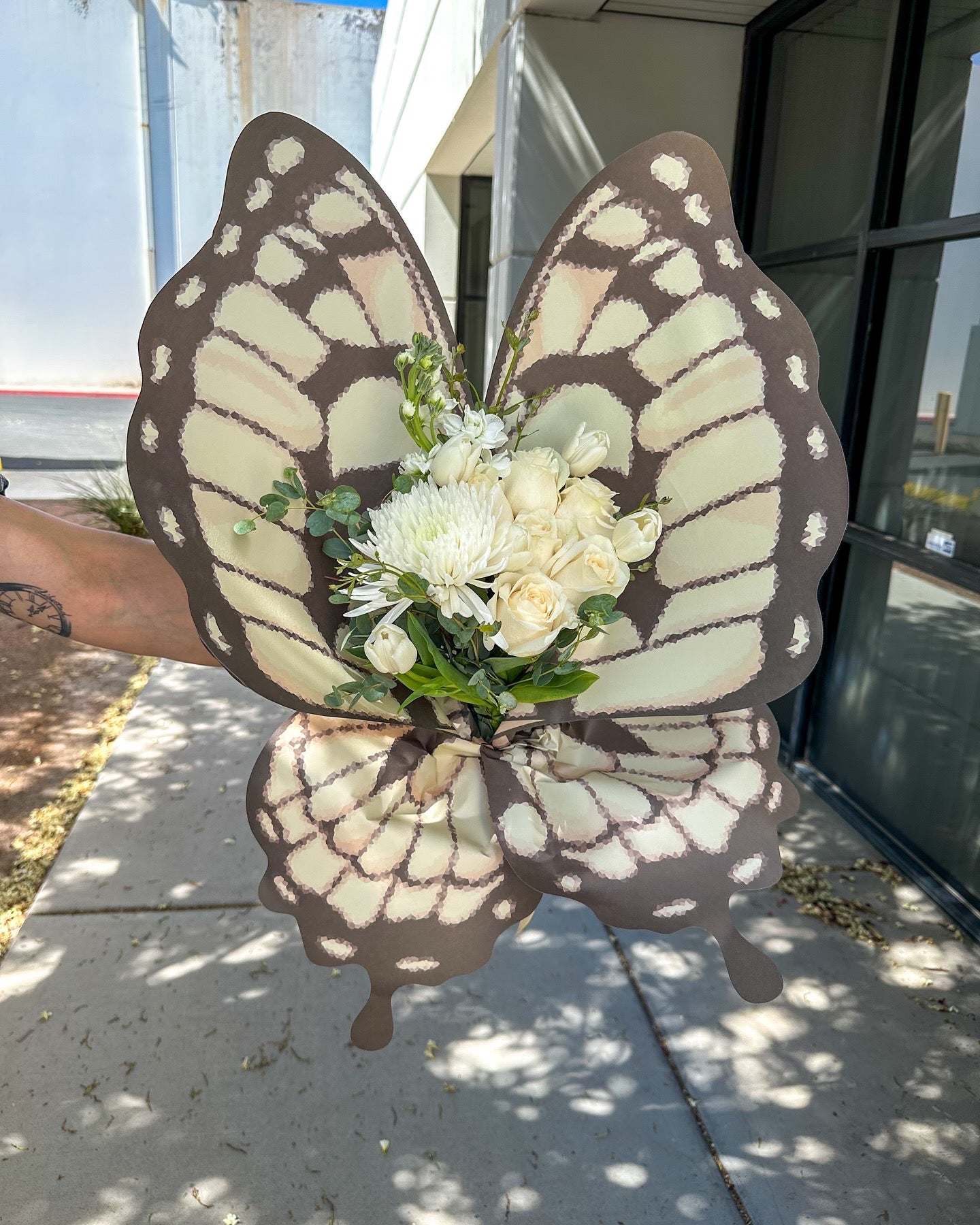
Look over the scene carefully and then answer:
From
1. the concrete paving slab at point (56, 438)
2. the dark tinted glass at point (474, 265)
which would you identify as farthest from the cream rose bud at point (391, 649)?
the concrete paving slab at point (56, 438)

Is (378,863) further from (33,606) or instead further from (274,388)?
(33,606)

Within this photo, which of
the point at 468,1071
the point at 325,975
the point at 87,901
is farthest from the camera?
the point at 87,901

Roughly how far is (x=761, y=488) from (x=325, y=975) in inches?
85.5

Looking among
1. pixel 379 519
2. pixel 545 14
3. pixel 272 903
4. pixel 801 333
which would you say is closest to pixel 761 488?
pixel 801 333

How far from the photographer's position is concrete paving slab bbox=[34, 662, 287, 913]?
300cm

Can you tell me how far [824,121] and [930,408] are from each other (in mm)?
1192

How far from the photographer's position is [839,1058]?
237 centimetres

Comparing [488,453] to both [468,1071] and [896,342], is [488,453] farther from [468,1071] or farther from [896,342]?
[896,342]

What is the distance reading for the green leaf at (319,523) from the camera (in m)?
0.87

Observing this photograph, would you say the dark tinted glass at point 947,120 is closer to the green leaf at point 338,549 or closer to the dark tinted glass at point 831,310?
the dark tinted glass at point 831,310

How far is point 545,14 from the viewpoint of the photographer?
3.35m

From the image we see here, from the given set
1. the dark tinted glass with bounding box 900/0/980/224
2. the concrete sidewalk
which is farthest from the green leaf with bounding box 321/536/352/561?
the dark tinted glass with bounding box 900/0/980/224

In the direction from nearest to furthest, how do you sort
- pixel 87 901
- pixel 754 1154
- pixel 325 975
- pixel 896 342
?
pixel 754 1154, pixel 325 975, pixel 87 901, pixel 896 342

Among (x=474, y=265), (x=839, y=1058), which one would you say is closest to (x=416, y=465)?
(x=839, y=1058)
